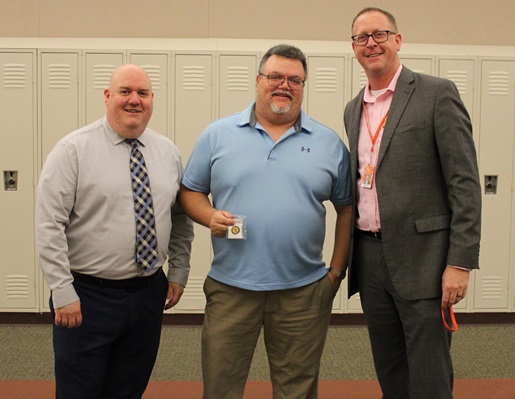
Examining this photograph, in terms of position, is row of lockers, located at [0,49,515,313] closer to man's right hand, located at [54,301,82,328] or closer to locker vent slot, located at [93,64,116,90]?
locker vent slot, located at [93,64,116,90]

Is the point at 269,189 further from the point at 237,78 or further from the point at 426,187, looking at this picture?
the point at 237,78

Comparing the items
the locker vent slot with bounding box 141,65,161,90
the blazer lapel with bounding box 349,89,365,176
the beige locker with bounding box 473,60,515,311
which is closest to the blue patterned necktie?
the blazer lapel with bounding box 349,89,365,176

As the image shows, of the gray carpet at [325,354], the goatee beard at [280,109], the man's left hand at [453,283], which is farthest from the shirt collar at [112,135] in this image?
the gray carpet at [325,354]

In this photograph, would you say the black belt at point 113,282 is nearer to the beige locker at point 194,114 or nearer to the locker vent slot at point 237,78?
the beige locker at point 194,114

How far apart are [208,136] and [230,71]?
8.87 ft

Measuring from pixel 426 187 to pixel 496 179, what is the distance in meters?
3.27

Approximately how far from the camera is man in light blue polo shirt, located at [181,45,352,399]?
2.69m

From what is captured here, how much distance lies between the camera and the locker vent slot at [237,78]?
5.38m

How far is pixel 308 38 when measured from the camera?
6.02 meters

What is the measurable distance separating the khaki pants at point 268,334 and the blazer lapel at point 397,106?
681 mm

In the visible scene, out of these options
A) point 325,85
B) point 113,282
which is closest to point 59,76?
point 325,85

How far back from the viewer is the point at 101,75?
17.6 ft

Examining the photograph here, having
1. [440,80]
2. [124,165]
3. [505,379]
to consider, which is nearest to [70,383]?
[124,165]

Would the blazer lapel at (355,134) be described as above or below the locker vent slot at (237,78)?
below
